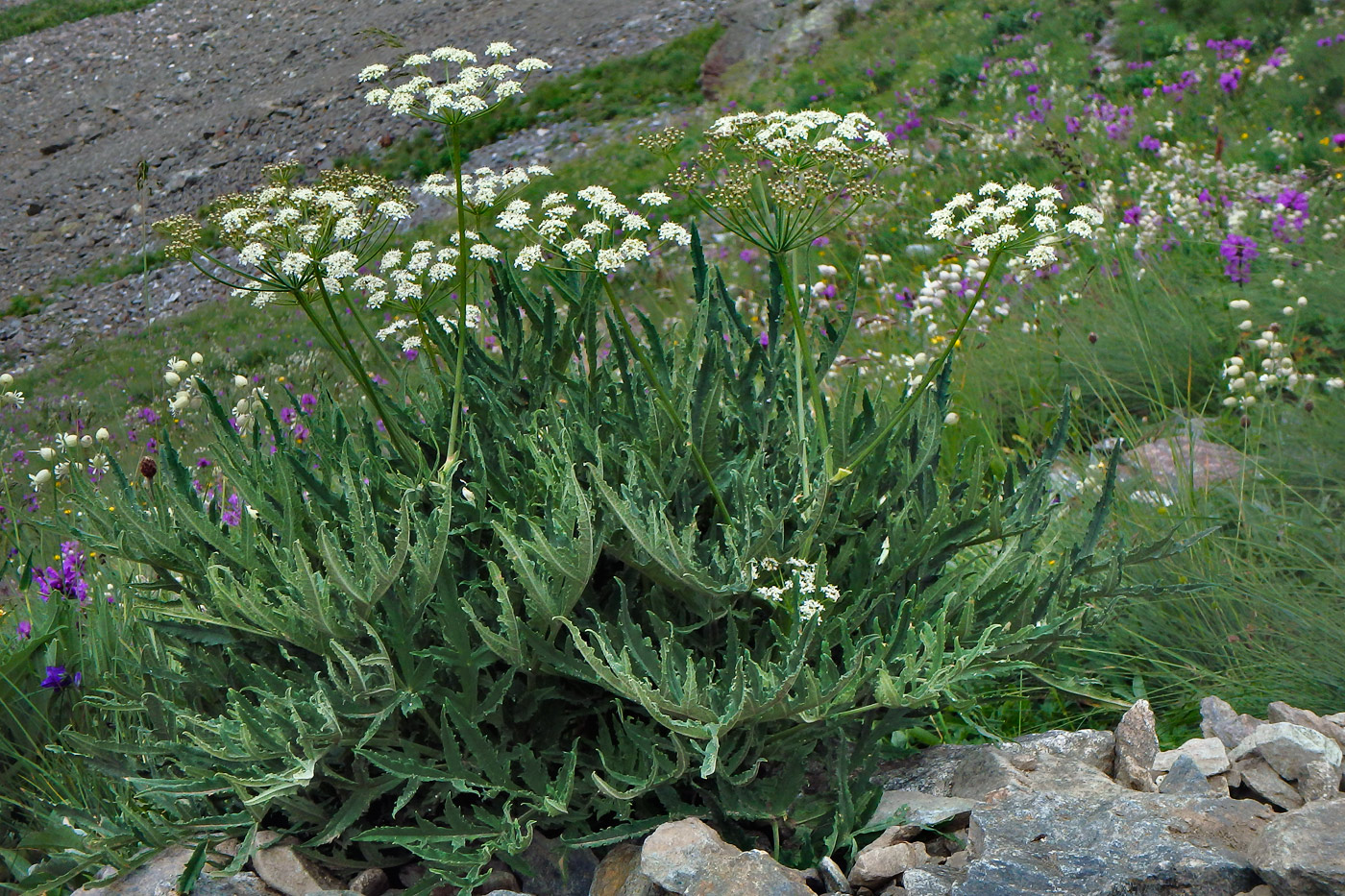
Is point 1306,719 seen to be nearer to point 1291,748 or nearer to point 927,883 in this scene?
point 1291,748

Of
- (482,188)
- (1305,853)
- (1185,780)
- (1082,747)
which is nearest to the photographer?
(1305,853)

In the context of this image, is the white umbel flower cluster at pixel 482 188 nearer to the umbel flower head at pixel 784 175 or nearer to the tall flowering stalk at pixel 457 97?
the tall flowering stalk at pixel 457 97

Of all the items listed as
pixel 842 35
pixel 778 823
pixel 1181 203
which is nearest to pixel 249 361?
pixel 1181 203

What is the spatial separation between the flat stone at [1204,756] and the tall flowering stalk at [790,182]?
3.74 feet

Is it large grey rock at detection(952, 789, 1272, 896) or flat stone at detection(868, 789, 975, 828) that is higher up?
large grey rock at detection(952, 789, 1272, 896)

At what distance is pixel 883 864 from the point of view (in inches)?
85.1

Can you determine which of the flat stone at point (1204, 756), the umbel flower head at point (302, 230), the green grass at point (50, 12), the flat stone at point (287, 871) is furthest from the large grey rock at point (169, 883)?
the green grass at point (50, 12)

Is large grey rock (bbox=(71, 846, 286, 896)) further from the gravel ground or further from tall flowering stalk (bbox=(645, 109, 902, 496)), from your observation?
the gravel ground

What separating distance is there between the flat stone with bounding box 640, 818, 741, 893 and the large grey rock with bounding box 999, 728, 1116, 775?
0.88 metres

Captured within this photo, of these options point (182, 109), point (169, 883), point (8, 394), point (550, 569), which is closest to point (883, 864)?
point (550, 569)

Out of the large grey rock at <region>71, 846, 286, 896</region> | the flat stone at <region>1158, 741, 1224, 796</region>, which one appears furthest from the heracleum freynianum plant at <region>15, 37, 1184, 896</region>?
the flat stone at <region>1158, 741, 1224, 796</region>

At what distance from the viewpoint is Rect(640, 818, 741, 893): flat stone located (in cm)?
204

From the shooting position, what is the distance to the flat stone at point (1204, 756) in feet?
8.24

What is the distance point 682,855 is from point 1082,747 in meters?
1.11
